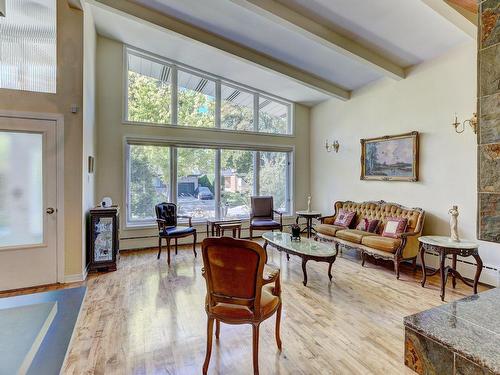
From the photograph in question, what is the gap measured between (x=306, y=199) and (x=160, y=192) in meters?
3.60

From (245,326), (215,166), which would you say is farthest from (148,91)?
(245,326)

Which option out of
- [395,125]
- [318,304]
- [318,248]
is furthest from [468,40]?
[318,304]

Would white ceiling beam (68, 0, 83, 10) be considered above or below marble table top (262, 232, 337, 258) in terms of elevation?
above

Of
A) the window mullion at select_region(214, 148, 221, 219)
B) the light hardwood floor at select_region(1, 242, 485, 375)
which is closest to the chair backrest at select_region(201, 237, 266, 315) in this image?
the light hardwood floor at select_region(1, 242, 485, 375)

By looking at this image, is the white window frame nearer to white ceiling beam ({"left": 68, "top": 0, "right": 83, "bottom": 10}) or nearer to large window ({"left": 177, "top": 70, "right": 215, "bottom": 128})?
large window ({"left": 177, "top": 70, "right": 215, "bottom": 128})

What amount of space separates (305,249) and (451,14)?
3.21m

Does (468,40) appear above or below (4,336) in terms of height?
above

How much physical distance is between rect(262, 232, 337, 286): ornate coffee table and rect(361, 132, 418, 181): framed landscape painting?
2.01 meters

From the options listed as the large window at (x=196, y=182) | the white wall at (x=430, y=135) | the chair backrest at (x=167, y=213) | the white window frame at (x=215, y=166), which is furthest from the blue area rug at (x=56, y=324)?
the white wall at (x=430, y=135)

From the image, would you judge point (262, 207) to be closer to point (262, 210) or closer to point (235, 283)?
point (262, 210)

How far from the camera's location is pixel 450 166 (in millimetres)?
4074

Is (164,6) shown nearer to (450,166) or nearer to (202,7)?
(202,7)

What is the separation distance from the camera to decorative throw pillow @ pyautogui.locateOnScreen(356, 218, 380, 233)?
4.80 meters

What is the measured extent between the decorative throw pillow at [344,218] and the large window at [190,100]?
257 centimetres
